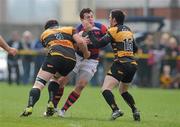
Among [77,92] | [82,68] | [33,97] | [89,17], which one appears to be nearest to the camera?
[33,97]

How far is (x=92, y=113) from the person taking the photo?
1575cm

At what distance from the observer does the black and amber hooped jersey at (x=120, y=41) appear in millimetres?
13609

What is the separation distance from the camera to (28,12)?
53.8m

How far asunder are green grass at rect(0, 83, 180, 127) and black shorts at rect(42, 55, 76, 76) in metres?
0.88

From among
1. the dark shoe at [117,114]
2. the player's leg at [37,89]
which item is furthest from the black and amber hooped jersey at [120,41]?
the player's leg at [37,89]

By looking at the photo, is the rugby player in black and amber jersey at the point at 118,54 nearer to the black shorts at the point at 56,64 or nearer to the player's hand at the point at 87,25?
the black shorts at the point at 56,64

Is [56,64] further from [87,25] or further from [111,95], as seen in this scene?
[87,25]

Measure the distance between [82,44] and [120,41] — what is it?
0.70 metres

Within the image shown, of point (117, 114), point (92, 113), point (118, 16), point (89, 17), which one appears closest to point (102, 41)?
point (118, 16)

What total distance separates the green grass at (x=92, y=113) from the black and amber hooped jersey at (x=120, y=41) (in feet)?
3.82

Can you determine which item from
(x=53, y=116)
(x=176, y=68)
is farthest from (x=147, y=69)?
(x=53, y=116)

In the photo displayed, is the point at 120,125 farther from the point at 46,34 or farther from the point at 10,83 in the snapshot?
A: the point at 10,83

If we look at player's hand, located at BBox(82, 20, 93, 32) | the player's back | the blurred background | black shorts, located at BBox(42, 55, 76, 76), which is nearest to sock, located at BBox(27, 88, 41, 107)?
black shorts, located at BBox(42, 55, 76, 76)

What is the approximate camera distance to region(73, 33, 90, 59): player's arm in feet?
45.0
